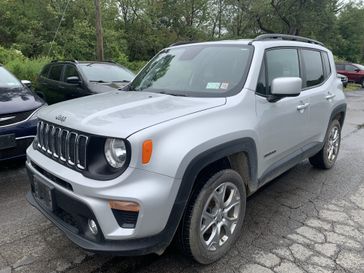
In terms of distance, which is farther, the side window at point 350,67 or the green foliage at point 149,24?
the side window at point 350,67

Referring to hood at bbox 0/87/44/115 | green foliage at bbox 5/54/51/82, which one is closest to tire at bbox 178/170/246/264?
hood at bbox 0/87/44/115

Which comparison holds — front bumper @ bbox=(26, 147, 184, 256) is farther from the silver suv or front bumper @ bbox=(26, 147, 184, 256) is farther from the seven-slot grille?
the seven-slot grille

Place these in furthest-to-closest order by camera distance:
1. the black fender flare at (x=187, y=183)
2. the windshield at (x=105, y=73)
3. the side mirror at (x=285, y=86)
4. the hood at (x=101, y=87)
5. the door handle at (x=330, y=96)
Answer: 1. the windshield at (x=105, y=73)
2. the hood at (x=101, y=87)
3. the door handle at (x=330, y=96)
4. the side mirror at (x=285, y=86)
5. the black fender flare at (x=187, y=183)

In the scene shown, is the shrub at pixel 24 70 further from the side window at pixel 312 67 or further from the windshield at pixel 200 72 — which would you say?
the side window at pixel 312 67

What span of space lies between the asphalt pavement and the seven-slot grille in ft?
2.89

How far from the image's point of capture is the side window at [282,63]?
354cm

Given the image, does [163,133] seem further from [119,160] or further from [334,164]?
[334,164]

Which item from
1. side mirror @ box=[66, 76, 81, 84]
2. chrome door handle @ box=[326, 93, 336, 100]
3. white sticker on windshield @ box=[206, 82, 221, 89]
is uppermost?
white sticker on windshield @ box=[206, 82, 221, 89]

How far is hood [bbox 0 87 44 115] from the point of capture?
4.62 meters

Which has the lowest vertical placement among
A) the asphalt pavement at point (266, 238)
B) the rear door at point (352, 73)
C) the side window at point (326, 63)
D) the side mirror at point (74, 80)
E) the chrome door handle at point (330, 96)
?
the rear door at point (352, 73)

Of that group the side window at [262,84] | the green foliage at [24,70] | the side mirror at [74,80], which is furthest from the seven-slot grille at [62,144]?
the green foliage at [24,70]

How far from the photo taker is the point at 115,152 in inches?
93.8

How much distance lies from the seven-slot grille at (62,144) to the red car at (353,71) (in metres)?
24.5

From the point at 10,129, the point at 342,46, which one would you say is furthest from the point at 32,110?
the point at 342,46
